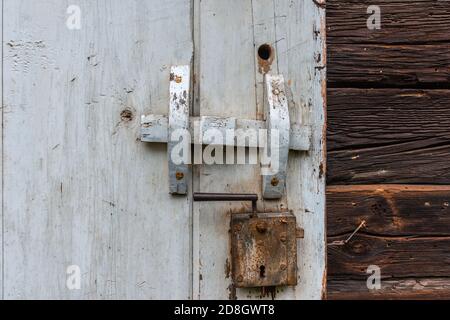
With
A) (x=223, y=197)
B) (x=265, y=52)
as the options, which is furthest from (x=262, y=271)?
(x=265, y=52)

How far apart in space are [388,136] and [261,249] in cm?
43

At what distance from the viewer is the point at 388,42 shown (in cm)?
117

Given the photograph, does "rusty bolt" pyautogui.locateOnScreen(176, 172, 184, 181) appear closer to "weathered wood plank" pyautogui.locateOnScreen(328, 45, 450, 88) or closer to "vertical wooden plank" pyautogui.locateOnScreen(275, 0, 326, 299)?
"vertical wooden plank" pyautogui.locateOnScreen(275, 0, 326, 299)

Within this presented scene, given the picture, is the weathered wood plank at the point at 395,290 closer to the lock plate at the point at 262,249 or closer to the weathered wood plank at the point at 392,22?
the lock plate at the point at 262,249

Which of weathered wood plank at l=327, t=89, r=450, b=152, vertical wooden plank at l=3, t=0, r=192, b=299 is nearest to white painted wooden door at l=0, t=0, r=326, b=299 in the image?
vertical wooden plank at l=3, t=0, r=192, b=299

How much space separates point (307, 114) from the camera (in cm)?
95

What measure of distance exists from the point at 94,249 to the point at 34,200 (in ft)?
0.42

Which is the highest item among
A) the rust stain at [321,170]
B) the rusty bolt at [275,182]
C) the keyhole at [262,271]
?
the rust stain at [321,170]

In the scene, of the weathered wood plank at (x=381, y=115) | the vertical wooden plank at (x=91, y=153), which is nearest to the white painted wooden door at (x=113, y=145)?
the vertical wooden plank at (x=91, y=153)

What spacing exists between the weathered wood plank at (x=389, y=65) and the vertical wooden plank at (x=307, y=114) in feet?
0.71

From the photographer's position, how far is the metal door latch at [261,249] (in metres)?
0.91

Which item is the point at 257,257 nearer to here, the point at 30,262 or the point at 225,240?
the point at 225,240

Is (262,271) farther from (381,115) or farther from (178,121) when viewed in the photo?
(381,115)

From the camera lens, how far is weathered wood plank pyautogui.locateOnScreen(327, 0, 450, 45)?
117 cm
